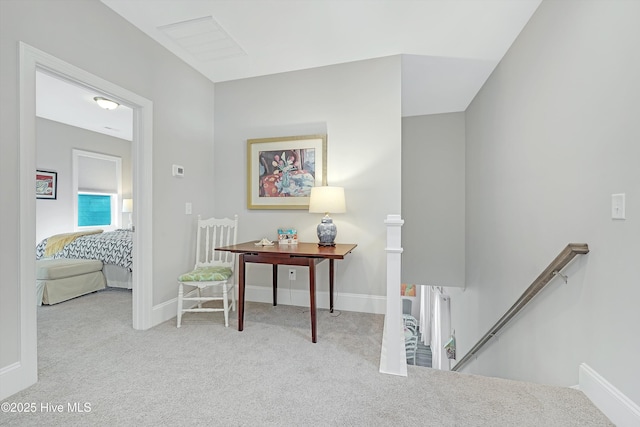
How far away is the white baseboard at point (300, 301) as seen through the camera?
2715 millimetres

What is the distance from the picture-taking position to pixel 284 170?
316cm

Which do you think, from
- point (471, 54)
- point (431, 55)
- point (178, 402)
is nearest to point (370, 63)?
point (431, 55)

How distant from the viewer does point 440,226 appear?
4.56 m

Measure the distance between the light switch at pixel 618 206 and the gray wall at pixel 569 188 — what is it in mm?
29

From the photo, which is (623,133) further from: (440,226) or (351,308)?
(440,226)

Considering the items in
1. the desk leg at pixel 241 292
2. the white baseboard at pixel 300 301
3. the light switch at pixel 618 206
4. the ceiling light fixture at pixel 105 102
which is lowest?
the white baseboard at pixel 300 301

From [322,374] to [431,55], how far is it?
2.98 meters

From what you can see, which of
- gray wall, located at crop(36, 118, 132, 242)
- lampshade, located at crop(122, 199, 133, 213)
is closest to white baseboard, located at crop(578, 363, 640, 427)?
gray wall, located at crop(36, 118, 132, 242)

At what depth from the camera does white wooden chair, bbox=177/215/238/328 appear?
8.31 ft

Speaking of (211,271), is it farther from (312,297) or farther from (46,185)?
(46,185)

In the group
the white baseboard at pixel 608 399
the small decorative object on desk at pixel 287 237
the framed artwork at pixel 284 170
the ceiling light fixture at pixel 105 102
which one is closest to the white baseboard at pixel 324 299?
the small decorative object on desk at pixel 287 237

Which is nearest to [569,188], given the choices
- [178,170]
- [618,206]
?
[618,206]

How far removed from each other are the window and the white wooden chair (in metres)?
3.56

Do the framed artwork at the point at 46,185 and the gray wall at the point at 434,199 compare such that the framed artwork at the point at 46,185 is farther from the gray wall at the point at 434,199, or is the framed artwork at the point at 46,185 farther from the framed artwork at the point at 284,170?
the gray wall at the point at 434,199
